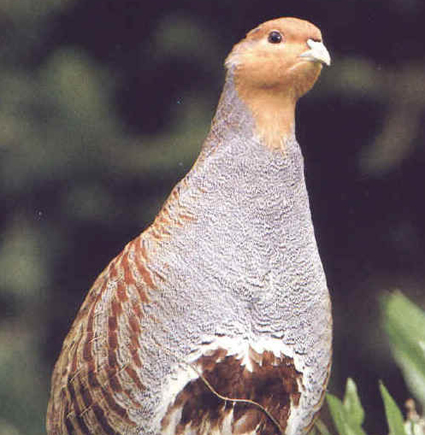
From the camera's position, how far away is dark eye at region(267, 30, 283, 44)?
1.88 metres

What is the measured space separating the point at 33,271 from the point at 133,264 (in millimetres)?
1506

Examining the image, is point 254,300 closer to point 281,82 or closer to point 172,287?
point 172,287

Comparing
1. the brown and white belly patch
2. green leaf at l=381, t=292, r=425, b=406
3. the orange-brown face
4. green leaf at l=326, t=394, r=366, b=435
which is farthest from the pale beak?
green leaf at l=326, t=394, r=366, b=435

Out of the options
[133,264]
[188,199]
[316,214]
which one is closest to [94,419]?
[133,264]

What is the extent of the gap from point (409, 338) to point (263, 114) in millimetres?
696

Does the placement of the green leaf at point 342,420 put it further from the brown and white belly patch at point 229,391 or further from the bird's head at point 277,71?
the bird's head at point 277,71

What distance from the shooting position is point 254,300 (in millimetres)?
1864

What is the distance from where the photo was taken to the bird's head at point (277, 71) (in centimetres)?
184

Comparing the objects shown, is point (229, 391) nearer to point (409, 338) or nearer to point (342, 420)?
point (342, 420)

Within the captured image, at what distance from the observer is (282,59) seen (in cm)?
184

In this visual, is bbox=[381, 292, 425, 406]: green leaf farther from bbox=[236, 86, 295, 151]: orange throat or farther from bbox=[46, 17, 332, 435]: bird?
bbox=[236, 86, 295, 151]: orange throat

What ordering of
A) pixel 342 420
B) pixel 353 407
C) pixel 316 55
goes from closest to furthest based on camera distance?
1. pixel 316 55
2. pixel 342 420
3. pixel 353 407

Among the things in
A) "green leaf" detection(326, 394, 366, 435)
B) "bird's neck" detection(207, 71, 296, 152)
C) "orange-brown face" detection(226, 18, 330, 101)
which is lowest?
"green leaf" detection(326, 394, 366, 435)

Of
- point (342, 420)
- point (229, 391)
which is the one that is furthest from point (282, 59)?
point (342, 420)
